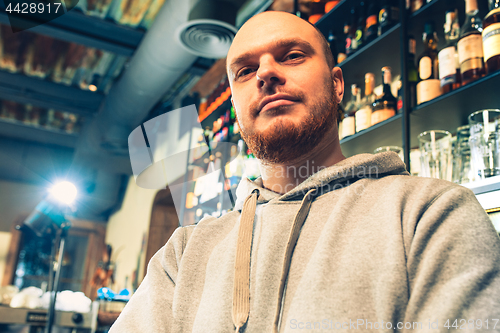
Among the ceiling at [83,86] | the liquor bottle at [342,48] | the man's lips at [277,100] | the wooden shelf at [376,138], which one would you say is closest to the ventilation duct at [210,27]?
the ceiling at [83,86]

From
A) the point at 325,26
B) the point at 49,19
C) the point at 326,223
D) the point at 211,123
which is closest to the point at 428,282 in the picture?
the point at 326,223

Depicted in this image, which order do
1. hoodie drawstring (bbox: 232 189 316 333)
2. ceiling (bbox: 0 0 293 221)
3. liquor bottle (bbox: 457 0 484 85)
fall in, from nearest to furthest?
hoodie drawstring (bbox: 232 189 316 333) < liquor bottle (bbox: 457 0 484 85) < ceiling (bbox: 0 0 293 221)

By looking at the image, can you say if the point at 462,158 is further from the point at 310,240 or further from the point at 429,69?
the point at 310,240

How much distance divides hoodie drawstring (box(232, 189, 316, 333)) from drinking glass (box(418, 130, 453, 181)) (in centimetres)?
73

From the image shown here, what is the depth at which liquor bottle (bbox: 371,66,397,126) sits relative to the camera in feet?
5.24

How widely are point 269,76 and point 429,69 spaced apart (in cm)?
95

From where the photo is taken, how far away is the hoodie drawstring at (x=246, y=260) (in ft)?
2.12

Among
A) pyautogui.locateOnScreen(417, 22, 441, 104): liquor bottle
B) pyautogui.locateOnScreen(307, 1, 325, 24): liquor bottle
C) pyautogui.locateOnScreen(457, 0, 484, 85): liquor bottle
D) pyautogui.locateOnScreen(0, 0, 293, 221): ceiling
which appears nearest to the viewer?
pyautogui.locateOnScreen(457, 0, 484, 85): liquor bottle

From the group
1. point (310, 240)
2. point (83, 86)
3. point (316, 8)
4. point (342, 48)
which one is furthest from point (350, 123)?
point (83, 86)

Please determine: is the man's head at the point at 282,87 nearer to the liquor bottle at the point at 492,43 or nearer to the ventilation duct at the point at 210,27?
the liquor bottle at the point at 492,43

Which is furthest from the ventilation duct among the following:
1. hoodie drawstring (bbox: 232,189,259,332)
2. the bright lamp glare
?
the bright lamp glare

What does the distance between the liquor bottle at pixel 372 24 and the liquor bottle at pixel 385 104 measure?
184mm

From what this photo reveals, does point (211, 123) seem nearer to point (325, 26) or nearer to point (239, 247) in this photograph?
point (325, 26)

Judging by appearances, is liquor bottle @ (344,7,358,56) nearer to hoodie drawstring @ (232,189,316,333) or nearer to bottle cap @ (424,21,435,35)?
bottle cap @ (424,21,435,35)
